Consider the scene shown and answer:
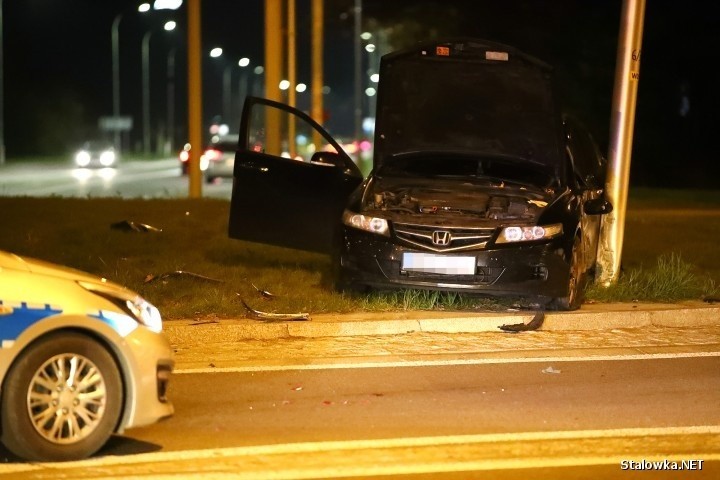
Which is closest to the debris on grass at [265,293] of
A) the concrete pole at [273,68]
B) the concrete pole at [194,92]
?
the concrete pole at [273,68]

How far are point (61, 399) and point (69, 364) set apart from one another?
6.9 inches

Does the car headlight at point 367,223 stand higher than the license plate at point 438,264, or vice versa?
the car headlight at point 367,223

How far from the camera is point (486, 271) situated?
9.91 metres

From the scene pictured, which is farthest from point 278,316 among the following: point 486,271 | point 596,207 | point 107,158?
point 107,158

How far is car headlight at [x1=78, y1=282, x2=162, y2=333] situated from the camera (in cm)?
623

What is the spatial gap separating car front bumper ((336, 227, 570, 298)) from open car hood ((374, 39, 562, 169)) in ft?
4.21

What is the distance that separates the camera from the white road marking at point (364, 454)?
5898mm

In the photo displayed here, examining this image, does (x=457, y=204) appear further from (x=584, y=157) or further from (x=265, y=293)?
(x=584, y=157)

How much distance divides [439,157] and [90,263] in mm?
3661

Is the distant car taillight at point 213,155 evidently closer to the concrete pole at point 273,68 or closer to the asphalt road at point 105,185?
the asphalt road at point 105,185

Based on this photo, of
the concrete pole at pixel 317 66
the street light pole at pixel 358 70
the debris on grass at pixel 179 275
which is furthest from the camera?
the street light pole at pixel 358 70

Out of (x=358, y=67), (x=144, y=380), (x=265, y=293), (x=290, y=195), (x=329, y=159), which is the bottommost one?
(x=265, y=293)

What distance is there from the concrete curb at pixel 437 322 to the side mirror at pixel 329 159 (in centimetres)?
188

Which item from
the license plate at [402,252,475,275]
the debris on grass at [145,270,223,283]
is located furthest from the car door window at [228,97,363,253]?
the license plate at [402,252,475,275]
